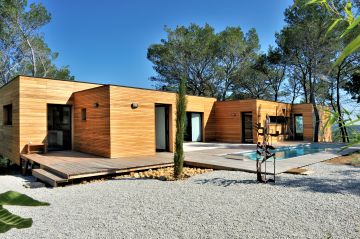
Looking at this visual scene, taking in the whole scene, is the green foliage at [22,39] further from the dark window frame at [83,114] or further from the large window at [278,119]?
the large window at [278,119]

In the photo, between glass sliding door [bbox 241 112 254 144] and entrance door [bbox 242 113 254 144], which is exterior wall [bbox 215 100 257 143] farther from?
entrance door [bbox 242 113 254 144]

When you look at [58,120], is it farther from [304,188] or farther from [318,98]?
[318,98]

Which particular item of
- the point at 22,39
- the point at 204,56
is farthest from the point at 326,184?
the point at 22,39

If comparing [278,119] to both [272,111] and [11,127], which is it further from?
[11,127]

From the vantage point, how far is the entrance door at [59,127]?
451 inches

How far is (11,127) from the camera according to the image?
11156mm

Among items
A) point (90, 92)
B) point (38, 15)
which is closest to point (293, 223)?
point (90, 92)

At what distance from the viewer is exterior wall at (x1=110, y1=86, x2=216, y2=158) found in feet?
30.2

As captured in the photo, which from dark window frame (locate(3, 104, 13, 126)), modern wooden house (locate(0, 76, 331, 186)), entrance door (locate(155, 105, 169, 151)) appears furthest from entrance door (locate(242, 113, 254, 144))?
dark window frame (locate(3, 104, 13, 126))

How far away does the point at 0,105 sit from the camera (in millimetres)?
12891

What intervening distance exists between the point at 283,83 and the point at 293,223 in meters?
22.0

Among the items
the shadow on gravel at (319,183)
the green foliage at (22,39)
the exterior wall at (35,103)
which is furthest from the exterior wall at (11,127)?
the shadow on gravel at (319,183)

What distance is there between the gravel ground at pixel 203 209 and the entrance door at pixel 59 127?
5079mm

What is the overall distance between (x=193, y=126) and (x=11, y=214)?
16482 mm
